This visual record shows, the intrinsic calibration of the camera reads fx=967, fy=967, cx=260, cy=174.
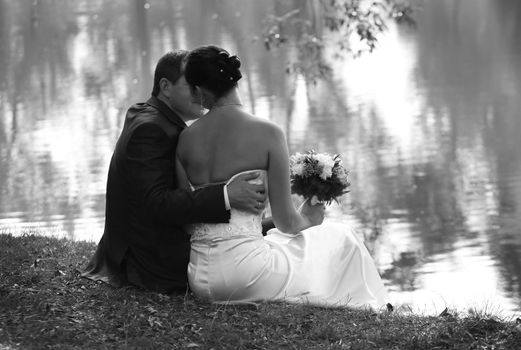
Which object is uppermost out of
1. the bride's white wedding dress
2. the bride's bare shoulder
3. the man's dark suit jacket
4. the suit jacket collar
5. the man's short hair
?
the man's short hair

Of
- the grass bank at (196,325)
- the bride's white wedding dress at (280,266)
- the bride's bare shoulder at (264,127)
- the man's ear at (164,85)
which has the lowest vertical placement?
the grass bank at (196,325)

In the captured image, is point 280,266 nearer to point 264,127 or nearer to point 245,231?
point 245,231

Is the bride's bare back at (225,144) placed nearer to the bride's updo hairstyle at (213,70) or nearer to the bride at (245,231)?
Result: the bride at (245,231)

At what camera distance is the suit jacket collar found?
598 cm

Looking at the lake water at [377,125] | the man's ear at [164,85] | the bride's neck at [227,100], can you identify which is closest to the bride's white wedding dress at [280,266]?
the bride's neck at [227,100]

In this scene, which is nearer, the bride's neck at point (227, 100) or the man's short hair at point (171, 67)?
the bride's neck at point (227, 100)

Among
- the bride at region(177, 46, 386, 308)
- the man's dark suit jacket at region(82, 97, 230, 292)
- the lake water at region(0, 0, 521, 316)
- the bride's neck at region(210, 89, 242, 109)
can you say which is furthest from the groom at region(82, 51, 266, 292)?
the lake water at region(0, 0, 521, 316)

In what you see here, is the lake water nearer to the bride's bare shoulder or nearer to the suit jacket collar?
the bride's bare shoulder

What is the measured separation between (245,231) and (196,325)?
0.67 meters

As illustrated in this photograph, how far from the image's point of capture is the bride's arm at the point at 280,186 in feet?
18.5

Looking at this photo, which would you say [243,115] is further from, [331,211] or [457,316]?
[331,211]

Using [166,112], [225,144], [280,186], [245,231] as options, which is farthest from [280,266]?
[166,112]

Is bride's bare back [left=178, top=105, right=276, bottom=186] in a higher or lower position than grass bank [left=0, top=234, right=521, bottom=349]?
higher

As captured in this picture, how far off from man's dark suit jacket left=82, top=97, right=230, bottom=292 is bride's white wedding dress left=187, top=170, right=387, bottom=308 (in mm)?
135
